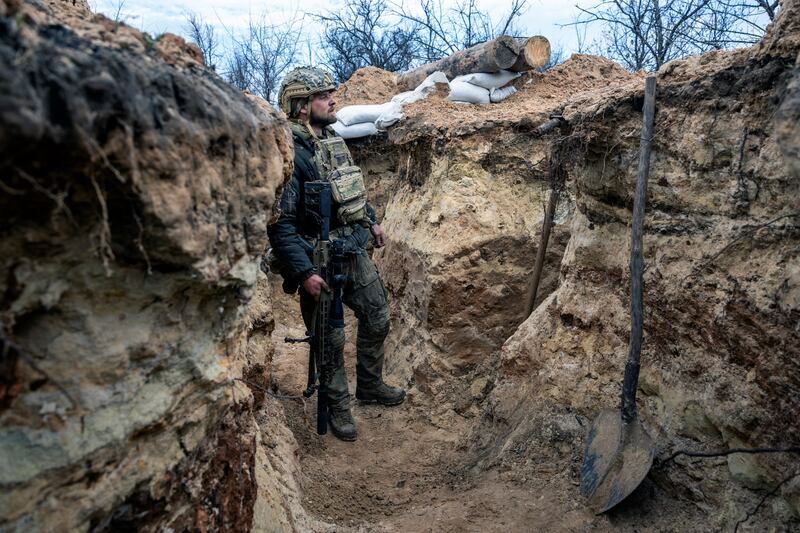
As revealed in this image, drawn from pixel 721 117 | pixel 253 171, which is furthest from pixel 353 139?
pixel 253 171

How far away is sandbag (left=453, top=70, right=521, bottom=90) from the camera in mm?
5949

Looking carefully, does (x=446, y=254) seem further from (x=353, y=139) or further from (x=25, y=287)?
(x=25, y=287)

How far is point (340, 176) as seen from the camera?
12.9ft

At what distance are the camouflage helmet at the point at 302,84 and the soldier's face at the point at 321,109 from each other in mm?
42

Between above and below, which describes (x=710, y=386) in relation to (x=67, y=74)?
below

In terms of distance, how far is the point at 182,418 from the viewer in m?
1.74

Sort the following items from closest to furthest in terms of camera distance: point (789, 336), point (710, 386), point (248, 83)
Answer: point (789, 336) < point (710, 386) < point (248, 83)

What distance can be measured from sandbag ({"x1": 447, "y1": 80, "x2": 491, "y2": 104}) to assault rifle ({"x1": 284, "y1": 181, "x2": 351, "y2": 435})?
8.22ft

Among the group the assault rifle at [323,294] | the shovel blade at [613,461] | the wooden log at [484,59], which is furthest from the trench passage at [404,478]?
the wooden log at [484,59]

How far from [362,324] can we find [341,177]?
107cm

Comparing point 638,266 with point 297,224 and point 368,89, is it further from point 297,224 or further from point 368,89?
point 368,89

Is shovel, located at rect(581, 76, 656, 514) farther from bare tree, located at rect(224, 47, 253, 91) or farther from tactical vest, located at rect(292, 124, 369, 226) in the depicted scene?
bare tree, located at rect(224, 47, 253, 91)

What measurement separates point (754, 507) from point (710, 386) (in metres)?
0.48

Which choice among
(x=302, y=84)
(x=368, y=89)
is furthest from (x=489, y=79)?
(x=302, y=84)
